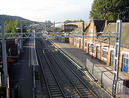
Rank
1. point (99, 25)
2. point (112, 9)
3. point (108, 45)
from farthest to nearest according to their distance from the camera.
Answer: point (112, 9) < point (99, 25) < point (108, 45)

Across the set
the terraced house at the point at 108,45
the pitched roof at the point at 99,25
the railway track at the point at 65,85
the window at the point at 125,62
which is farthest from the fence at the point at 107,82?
the pitched roof at the point at 99,25

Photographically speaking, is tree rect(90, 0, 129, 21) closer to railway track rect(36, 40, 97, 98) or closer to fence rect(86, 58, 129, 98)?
fence rect(86, 58, 129, 98)

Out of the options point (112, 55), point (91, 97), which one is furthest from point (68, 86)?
point (112, 55)

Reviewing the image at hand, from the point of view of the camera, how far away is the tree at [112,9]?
34.4m

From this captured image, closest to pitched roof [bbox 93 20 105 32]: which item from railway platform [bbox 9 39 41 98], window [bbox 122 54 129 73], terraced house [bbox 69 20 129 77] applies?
terraced house [bbox 69 20 129 77]

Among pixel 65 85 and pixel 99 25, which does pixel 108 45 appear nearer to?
pixel 99 25

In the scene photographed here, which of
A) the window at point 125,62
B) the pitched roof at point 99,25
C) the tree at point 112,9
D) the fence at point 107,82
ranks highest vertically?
the tree at point 112,9

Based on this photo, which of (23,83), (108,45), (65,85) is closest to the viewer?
(65,85)

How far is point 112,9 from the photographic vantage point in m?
35.9

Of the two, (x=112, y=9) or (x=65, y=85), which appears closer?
(x=65, y=85)

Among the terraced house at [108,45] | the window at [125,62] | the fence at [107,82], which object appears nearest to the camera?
the fence at [107,82]

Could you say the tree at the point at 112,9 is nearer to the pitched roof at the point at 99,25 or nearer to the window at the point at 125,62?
the pitched roof at the point at 99,25

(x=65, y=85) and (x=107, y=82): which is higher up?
(x=107, y=82)

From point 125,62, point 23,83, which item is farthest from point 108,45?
point 23,83
